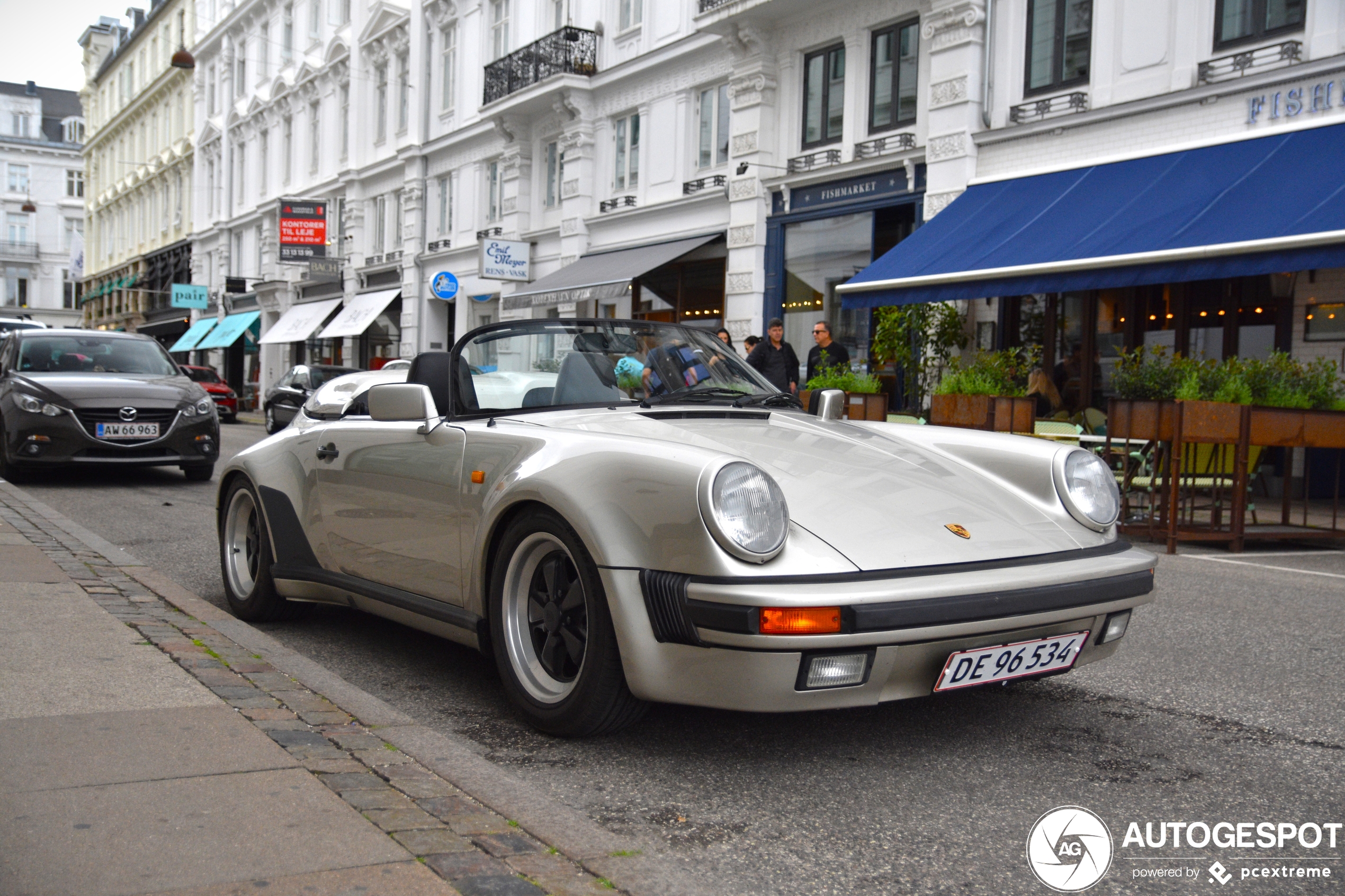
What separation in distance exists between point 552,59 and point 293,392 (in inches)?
446

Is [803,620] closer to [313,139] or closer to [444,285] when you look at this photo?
[444,285]

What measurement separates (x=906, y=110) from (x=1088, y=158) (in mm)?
3526

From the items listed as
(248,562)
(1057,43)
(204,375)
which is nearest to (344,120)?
(204,375)

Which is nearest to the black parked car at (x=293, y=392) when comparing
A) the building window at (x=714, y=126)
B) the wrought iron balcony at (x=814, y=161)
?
the building window at (x=714, y=126)

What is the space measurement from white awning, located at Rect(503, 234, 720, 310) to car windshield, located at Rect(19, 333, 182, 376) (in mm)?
9348

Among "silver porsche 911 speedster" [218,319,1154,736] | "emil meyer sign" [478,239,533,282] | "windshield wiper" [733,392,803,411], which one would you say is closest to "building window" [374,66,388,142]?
"emil meyer sign" [478,239,533,282]

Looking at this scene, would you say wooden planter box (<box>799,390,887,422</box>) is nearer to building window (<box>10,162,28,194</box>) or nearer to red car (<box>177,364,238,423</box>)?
red car (<box>177,364,238,423</box>)

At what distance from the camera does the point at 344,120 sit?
1442 inches

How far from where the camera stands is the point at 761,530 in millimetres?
3129

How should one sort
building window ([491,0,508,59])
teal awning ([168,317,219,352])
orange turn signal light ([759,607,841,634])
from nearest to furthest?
orange turn signal light ([759,607,841,634]), building window ([491,0,508,59]), teal awning ([168,317,219,352])

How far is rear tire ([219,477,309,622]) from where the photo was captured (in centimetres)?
525

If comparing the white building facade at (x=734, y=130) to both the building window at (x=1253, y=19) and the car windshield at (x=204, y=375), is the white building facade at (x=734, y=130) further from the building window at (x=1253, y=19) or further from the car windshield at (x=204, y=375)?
the car windshield at (x=204, y=375)

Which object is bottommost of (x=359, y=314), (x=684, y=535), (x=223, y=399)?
(x=223, y=399)

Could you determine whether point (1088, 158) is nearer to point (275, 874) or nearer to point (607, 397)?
point (607, 397)
